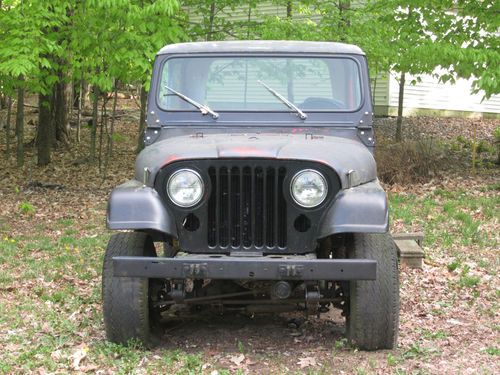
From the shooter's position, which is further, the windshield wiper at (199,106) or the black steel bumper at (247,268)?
the windshield wiper at (199,106)

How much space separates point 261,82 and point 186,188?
1.39m

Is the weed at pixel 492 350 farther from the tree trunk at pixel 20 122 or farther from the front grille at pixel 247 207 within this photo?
the tree trunk at pixel 20 122

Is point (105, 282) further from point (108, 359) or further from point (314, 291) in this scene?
point (314, 291)

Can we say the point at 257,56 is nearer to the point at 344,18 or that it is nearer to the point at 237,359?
the point at 237,359

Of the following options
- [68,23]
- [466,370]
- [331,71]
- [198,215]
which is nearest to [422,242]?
[331,71]

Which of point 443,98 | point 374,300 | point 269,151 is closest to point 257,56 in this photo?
point 269,151

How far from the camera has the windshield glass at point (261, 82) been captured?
5750 millimetres

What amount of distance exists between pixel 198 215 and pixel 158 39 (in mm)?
5322

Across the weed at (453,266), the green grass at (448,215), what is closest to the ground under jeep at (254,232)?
the weed at (453,266)

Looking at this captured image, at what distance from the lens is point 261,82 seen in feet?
19.0

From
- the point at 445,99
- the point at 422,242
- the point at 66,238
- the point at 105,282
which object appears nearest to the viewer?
the point at 105,282

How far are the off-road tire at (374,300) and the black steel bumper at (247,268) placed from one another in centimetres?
34

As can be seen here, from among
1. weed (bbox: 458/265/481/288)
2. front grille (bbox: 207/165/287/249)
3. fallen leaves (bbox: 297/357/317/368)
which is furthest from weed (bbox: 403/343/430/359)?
weed (bbox: 458/265/481/288)

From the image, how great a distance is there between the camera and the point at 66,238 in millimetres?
9305
